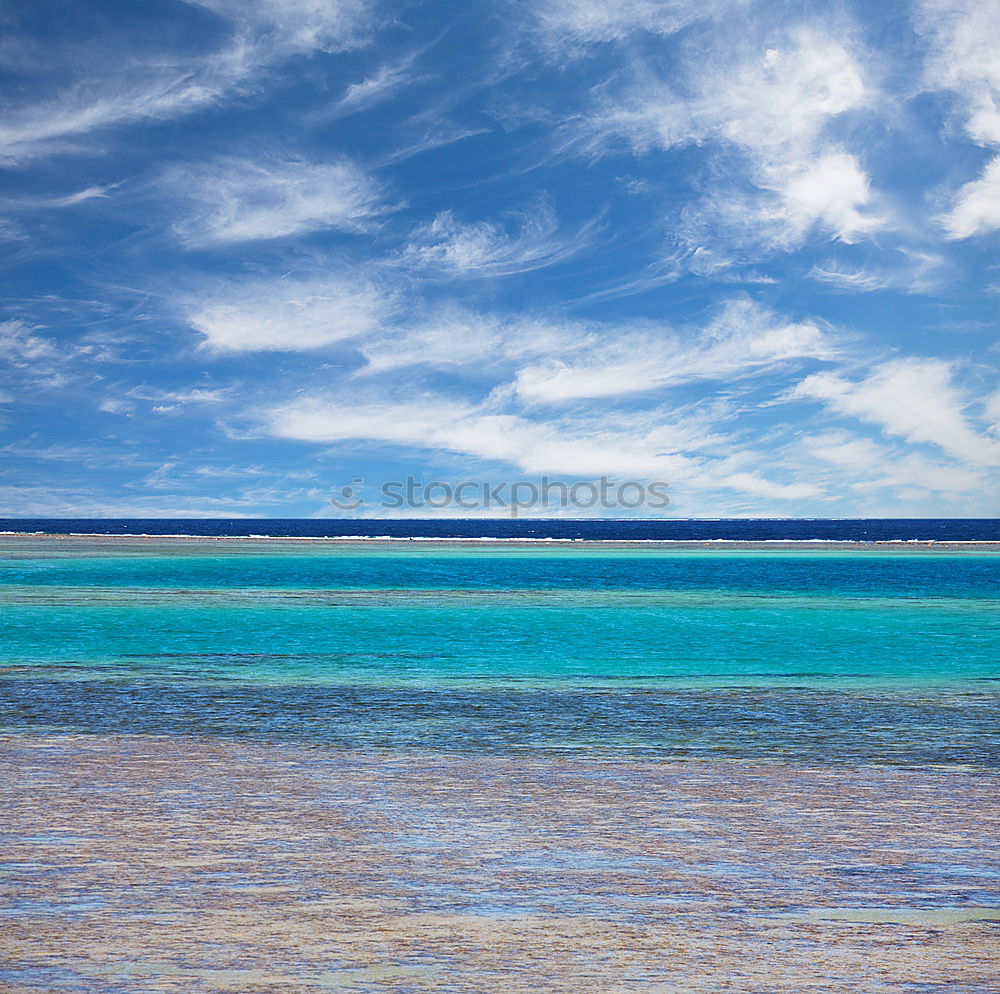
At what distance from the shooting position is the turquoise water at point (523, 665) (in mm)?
10781

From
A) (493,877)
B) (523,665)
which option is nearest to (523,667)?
(523,665)

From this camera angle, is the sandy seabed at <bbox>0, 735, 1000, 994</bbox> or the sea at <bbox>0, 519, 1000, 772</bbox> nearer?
the sandy seabed at <bbox>0, 735, 1000, 994</bbox>

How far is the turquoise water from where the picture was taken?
35.4ft

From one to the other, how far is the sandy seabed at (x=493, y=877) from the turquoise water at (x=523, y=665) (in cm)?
164

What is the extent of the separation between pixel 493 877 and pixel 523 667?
11170 millimetres

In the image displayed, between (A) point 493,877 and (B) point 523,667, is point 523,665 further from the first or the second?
(A) point 493,877

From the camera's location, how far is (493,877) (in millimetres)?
5949

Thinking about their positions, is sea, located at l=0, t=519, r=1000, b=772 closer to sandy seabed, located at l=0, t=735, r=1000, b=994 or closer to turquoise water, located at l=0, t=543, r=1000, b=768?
turquoise water, located at l=0, t=543, r=1000, b=768

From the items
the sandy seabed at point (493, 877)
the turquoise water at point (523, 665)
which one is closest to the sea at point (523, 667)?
the turquoise water at point (523, 665)

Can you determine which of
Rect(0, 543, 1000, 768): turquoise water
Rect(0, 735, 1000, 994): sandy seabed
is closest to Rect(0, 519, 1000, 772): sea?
Rect(0, 543, 1000, 768): turquoise water

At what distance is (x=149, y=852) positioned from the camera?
249 inches

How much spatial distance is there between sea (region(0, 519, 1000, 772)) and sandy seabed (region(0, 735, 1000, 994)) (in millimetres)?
1428

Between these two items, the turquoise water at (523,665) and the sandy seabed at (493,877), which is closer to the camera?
the sandy seabed at (493,877)

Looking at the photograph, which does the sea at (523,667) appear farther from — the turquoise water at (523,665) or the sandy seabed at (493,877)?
the sandy seabed at (493,877)
